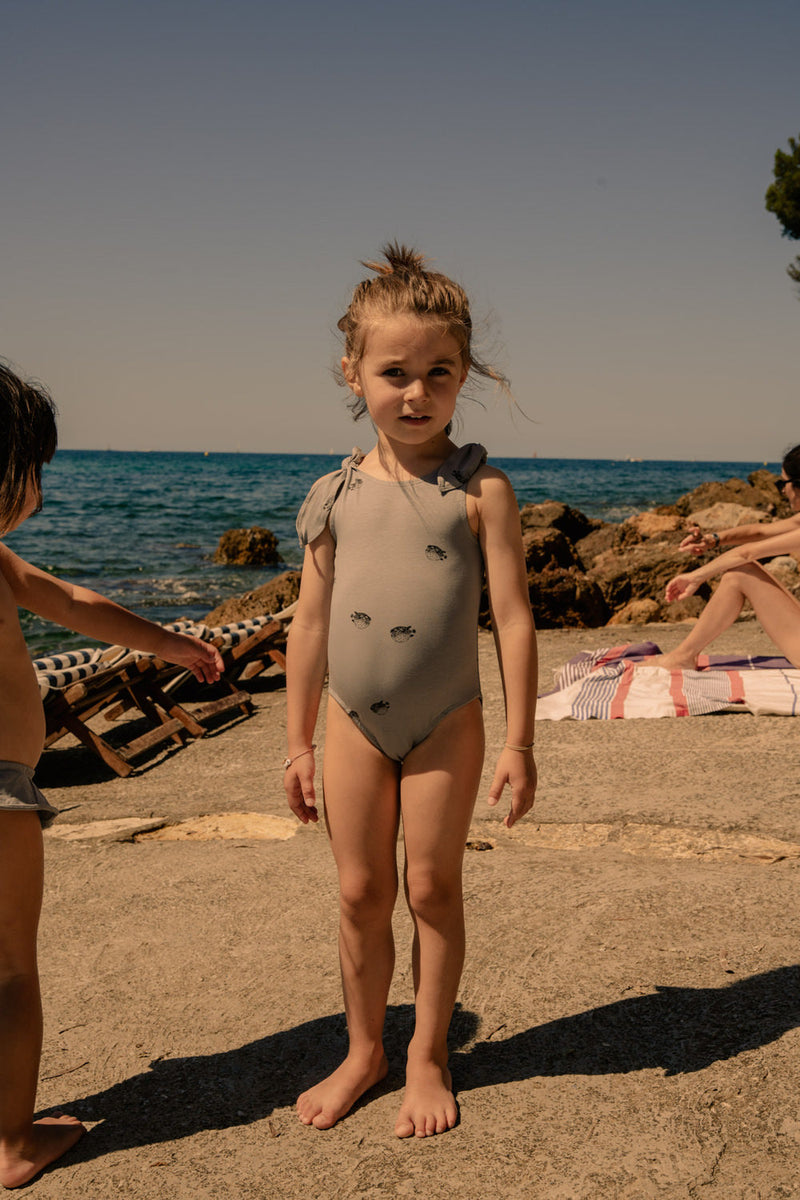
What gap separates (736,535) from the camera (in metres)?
6.12

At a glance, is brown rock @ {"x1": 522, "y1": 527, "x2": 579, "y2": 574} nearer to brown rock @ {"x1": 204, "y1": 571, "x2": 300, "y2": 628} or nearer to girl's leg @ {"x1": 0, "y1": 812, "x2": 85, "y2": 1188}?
brown rock @ {"x1": 204, "y1": 571, "x2": 300, "y2": 628}

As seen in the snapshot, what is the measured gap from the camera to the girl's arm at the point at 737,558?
18.6 feet

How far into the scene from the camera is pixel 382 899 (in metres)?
2.23

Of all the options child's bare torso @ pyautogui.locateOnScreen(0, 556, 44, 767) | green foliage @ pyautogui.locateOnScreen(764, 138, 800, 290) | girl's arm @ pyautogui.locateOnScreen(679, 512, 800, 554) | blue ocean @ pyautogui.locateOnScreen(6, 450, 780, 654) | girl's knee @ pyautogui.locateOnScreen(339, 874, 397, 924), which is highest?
green foliage @ pyautogui.locateOnScreen(764, 138, 800, 290)

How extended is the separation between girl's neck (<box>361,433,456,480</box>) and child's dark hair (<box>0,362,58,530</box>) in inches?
30.3

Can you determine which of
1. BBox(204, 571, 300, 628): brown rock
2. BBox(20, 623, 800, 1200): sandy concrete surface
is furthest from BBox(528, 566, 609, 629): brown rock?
BBox(20, 623, 800, 1200): sandy concrete surface

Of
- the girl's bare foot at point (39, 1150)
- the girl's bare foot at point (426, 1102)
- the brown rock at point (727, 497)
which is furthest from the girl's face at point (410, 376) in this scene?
the brown rock at point (727, 497)

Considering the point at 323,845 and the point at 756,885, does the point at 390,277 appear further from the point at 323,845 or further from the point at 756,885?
the point at 323,845

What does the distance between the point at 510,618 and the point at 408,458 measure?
463mm

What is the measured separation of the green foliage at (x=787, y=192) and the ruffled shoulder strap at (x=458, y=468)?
16842 mm

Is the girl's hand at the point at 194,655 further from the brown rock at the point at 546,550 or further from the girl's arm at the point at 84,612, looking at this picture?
the brown rock at the point at 546,550

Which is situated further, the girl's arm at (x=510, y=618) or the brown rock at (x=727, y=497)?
the brown rock at (x=727, y=497)

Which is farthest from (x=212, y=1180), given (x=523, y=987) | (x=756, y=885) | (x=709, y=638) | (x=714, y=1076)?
(x=709, y=638)

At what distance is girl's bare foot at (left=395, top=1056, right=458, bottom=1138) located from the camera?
2104 mm
